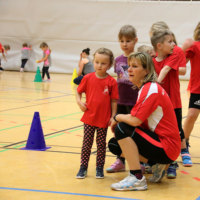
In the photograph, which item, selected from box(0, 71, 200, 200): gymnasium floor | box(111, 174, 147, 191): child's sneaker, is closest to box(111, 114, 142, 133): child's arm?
box(111, 174, 147, 191): child's sneaker

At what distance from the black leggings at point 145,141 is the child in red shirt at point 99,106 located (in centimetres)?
29

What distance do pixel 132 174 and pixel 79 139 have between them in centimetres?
183

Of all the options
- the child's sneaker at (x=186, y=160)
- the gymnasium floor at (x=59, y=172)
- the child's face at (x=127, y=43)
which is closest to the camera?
the gymnasium floor at (x=59, y=172)

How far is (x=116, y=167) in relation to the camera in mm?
3764

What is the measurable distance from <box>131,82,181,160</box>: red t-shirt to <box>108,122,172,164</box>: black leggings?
43 mm

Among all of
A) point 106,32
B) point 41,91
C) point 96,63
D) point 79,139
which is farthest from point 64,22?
point 96,63

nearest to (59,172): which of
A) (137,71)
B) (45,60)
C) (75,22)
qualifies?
(137,71)

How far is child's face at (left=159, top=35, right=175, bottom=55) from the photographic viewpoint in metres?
3.72

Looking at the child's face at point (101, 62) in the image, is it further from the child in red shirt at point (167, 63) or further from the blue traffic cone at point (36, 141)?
the blue traffic cone at point (36, 141)

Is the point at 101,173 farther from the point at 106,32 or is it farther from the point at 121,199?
the point at 106,32

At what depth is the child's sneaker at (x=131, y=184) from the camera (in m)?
3.21

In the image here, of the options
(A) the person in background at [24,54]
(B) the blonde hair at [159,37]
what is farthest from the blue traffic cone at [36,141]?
(A) the person in background at [24,54]

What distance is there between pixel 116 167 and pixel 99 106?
63 cm

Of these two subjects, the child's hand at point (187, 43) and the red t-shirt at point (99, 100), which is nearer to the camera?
the red t-shirt at point (99, 100)
